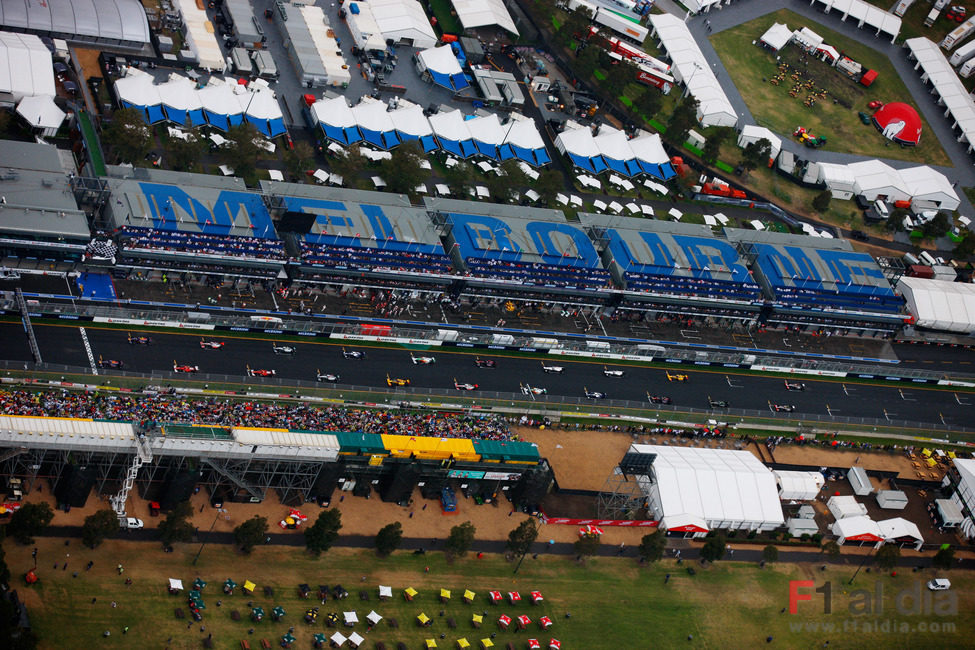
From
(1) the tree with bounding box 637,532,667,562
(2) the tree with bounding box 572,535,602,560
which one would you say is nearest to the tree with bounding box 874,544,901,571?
(1) the tree with bounding box 637,532,667,562

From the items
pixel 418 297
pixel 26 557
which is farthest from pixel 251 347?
pixel 26 557

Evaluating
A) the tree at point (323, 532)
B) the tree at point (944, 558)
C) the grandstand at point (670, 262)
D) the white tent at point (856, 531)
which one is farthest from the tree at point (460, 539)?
the tree at point (944, 558)

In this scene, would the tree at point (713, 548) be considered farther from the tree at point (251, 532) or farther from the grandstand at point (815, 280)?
the tree at point (251, 532)

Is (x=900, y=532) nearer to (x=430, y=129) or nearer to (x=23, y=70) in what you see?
(x=430, y=129)

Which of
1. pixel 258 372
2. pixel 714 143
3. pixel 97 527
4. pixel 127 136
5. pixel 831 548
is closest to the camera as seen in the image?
pixel 97 527

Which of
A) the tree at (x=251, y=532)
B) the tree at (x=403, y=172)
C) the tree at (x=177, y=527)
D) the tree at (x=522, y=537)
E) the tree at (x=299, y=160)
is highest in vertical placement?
the tree at (x=299, y=160)

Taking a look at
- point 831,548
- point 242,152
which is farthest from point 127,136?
point 831,548
